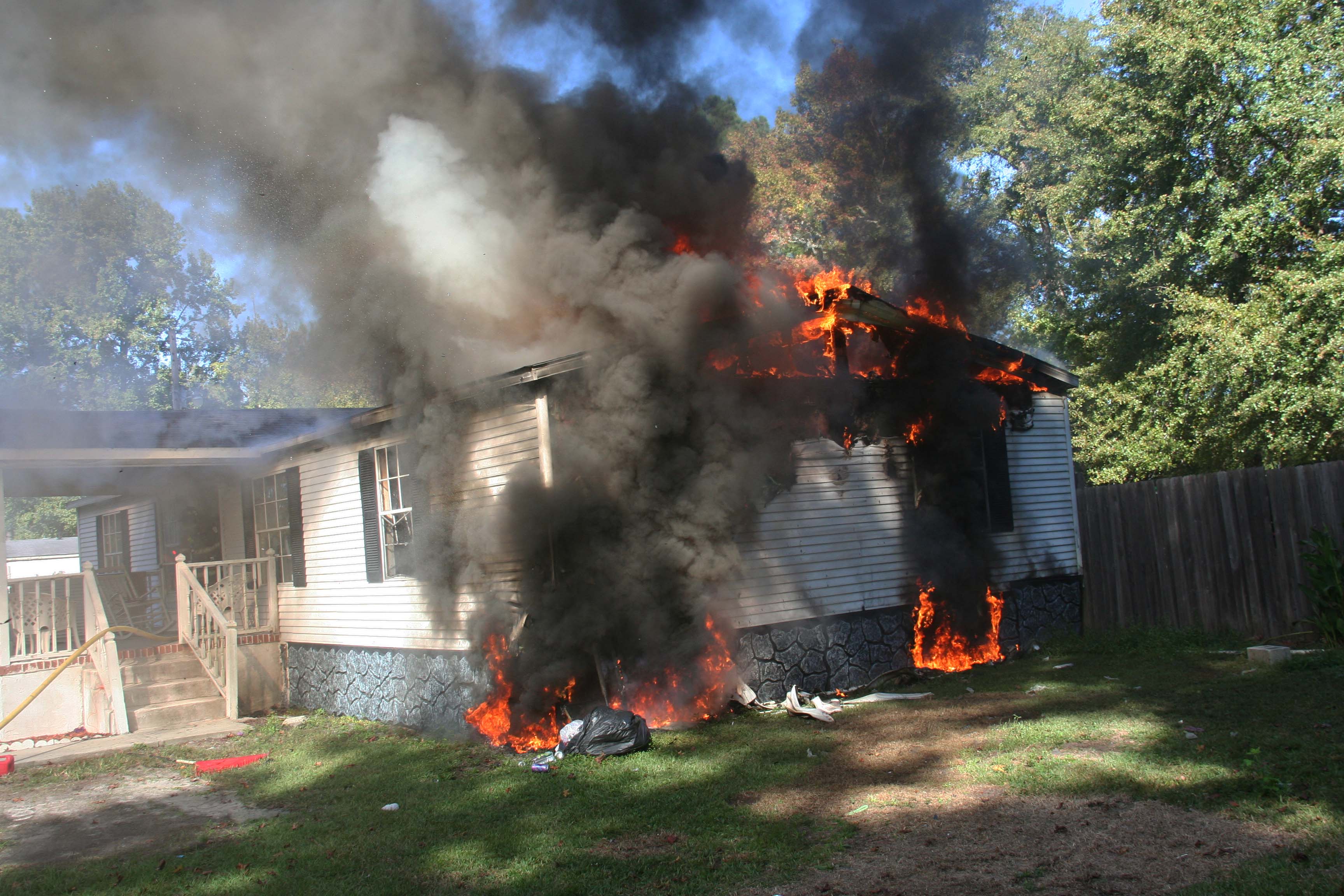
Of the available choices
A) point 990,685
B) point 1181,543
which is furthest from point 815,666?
point 1181,543

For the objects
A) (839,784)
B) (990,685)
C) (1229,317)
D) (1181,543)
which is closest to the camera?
(839,784)

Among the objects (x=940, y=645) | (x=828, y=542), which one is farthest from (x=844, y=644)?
(x=940, y=645)

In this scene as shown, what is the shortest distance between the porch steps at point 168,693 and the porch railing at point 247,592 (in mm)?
789

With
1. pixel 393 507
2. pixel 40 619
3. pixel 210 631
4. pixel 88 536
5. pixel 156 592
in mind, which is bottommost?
pixel 210 631

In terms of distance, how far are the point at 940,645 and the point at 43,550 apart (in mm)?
32921

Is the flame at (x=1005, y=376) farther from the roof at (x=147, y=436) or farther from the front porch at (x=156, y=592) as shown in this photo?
the front porch at (x=156, y=592)

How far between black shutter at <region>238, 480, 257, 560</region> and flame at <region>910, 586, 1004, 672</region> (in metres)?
9.35

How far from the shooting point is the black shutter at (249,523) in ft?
43.4

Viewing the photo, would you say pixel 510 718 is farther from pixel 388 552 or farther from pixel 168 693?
pixel 168 693

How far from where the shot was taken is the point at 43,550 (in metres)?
31.8

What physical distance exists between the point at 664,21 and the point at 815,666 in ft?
24.4

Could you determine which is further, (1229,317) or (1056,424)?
(1229,317)

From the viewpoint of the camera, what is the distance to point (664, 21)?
10.2 metres

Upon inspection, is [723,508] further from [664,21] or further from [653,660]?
[664,21]
